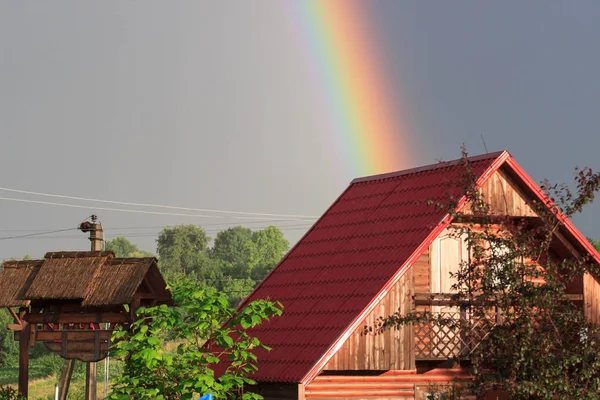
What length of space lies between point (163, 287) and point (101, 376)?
4324 cm

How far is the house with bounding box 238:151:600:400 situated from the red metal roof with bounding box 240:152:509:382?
0.11ft

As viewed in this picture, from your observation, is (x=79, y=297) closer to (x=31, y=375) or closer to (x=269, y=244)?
(x=31, y=375)

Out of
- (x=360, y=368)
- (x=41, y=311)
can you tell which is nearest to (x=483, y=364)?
(x=360, y=368)

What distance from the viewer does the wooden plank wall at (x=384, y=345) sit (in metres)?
21.1

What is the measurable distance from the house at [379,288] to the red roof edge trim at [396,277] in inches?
1.0

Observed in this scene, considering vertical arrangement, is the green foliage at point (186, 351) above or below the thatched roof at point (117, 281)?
below

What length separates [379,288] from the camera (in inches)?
837

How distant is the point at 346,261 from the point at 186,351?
18.6 feet

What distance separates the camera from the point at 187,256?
135625 millimetres

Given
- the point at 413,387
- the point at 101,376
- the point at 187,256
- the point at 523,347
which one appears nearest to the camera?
the point at 523,347

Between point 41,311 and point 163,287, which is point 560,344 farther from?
point 41,311

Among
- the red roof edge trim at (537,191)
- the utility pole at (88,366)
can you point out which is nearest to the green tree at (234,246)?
the utility pole at (88,366)

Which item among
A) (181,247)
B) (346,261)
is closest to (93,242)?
(346,261)

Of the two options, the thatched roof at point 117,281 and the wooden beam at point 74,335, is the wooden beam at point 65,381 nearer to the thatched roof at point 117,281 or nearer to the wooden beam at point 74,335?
the wooden beam at point 74,335
